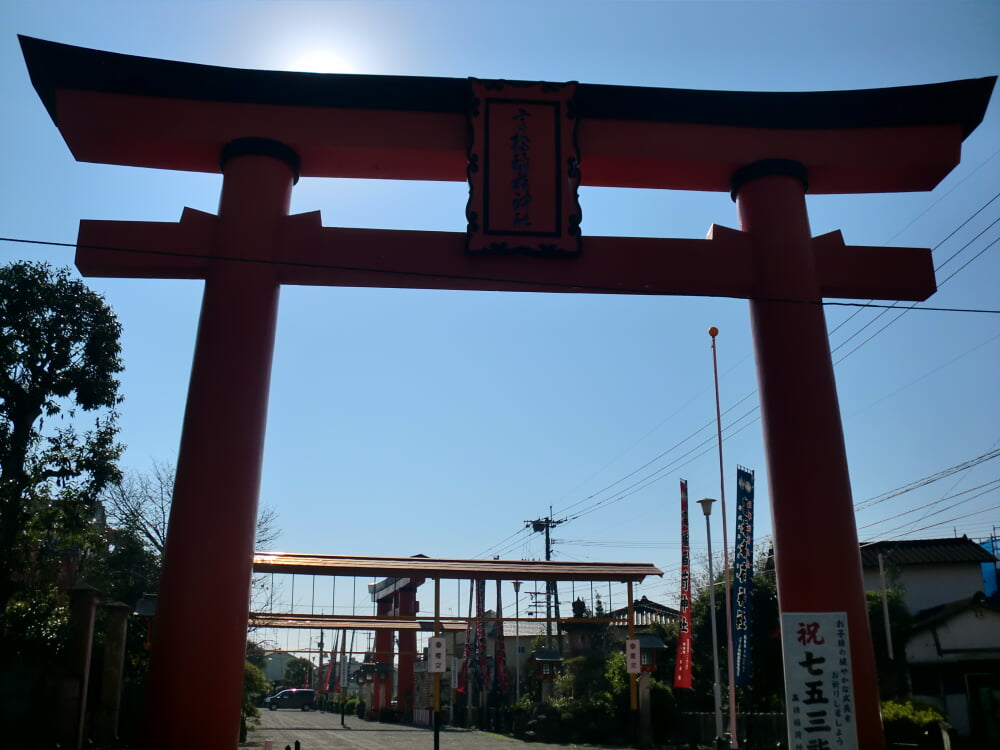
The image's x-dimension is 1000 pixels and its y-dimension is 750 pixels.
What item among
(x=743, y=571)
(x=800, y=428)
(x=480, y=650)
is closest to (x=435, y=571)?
(x=743, y=571)

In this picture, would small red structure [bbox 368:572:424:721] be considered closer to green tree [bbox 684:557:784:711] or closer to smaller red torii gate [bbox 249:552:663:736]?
smaller red torii gate [bbox 249:552:663:736]

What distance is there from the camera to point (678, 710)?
22172 mm

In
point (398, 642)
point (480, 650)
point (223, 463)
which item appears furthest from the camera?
point (398, 642)

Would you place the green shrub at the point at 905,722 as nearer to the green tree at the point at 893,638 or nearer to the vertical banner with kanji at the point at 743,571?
the green tree at the point at 893,638

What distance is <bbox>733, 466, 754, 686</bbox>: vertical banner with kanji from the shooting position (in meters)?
13.5

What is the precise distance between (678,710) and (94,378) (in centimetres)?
1646

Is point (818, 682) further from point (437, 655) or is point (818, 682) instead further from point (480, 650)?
point (480, 650)

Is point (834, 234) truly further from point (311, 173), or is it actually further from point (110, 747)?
point (110, 747)

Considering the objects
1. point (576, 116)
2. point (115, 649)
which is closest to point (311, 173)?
point (576, 116)

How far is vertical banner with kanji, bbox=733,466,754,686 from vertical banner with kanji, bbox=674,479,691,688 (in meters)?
4.21

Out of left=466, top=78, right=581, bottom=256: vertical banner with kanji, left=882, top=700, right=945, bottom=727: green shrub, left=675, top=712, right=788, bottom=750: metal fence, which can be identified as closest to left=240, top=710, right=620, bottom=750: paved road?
left=675, top=712, right=788, bottom=750: metal fence

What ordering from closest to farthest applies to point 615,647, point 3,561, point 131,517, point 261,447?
point 261,447, point 3,561, point 131,517, point 615,647

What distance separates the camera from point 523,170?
9.45m

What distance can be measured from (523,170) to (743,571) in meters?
7.79
